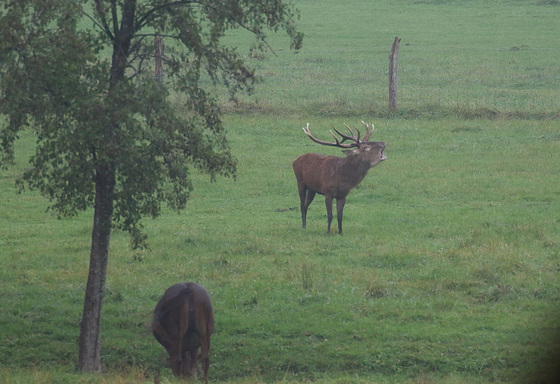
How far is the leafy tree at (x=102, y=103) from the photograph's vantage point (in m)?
9.05

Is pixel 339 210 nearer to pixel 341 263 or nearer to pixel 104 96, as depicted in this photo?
pixel 341 263

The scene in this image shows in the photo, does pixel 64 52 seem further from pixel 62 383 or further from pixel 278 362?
pixel 278 362

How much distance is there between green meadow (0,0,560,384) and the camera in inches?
418

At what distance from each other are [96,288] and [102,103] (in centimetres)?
255

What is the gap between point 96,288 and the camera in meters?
10.3

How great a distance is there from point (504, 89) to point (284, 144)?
13786 millimetres

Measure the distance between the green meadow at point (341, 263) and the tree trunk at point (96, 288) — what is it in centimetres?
39

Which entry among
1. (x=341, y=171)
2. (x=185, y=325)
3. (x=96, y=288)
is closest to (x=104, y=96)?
(x=96, y=288)

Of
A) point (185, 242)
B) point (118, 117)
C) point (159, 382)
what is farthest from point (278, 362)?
point (185, 242)

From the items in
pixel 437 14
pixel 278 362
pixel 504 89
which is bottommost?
pixel 278 362

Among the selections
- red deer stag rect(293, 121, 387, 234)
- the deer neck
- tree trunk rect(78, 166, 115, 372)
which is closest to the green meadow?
tree trunk rect(78, 166, 115, 372)

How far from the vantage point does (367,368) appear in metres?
10.3

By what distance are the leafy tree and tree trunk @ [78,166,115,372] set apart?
0.01 meters

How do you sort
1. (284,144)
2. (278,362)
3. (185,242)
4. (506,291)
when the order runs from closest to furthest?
(278,362) → (506,291) → (185,242) → (284,144)
